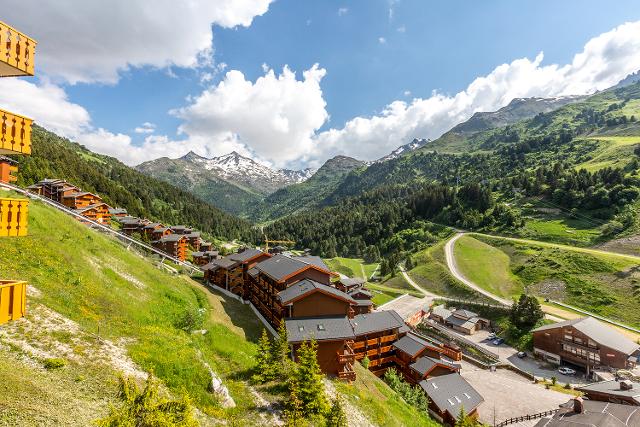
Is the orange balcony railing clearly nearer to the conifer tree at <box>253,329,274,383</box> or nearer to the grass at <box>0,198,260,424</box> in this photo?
the grass at <box>0,198,260,424</box>

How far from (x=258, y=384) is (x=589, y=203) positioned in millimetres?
163974

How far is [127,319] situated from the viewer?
93.2 feet

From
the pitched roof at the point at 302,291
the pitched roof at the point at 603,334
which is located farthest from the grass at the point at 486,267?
the pitched roof at the point at 302,291

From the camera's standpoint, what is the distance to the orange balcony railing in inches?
352

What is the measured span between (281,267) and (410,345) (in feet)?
97.8

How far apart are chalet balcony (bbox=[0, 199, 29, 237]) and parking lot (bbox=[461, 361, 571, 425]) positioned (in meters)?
64.3

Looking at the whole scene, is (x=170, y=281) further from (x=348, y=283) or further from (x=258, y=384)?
(x=348, y=283)

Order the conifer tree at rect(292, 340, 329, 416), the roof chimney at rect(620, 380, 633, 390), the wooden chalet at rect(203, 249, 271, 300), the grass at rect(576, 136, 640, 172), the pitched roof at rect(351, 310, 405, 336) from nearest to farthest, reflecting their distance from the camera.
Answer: the conifer tree at rect(292, 340, 329, 416), the roof chimney at rect(620, 380, 633, 390), the pitched roof at rect(351, 310, 405, 336), the wooden chalet at rect(203, 249, 271, 300), the grass at rect(576, 136, 640, 172)

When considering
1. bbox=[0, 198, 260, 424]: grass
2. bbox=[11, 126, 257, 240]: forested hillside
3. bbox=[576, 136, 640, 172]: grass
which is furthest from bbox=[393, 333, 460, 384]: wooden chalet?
bbox=[576, 136, 640, 172]: grass

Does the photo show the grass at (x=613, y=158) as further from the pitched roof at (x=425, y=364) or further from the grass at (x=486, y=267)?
the pitched roof at (x=425, y=364)

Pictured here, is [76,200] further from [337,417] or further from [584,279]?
[584,279]

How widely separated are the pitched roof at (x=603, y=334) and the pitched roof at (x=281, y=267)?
197 ft

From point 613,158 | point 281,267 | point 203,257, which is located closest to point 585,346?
point 281,267

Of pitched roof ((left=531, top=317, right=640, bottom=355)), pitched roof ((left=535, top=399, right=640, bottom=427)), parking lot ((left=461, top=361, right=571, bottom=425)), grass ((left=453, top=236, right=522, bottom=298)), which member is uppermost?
grass ((left=453, top=236, right=522, bottom=298))
